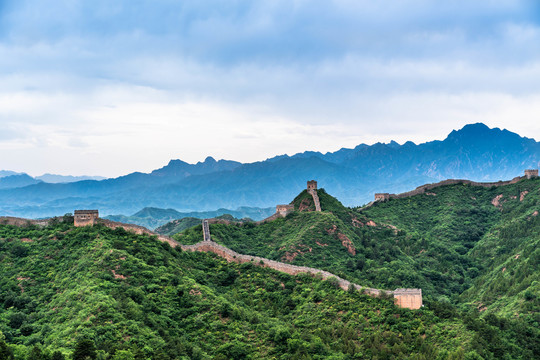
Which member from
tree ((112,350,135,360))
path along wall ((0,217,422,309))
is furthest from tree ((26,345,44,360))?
path along wall ((0,217,422,309))

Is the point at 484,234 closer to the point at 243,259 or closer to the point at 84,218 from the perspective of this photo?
the point at 243,259

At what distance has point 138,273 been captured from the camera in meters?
59.8

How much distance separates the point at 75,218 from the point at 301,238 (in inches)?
1572

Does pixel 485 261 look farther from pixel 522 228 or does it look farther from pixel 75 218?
pixel 75 218

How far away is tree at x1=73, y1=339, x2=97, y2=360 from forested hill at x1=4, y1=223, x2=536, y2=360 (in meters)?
0.10

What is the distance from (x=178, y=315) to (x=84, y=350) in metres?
15.0

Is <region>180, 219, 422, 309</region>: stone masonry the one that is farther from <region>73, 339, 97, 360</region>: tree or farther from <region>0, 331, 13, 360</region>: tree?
<region>0, 331, 13, 360</region>: tree

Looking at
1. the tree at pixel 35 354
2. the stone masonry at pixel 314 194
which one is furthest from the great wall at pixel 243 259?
the stone masonry at pixel 314 194

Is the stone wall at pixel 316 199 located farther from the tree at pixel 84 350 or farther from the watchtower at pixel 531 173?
the tree at pixel 84 350

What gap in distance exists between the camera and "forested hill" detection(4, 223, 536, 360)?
4716cm

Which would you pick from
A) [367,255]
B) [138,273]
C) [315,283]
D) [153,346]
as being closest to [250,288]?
[315,283]

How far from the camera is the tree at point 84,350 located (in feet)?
134

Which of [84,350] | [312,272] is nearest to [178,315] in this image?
[84,350]

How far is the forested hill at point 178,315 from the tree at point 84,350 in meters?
0.10
